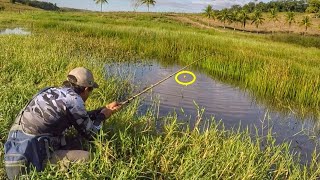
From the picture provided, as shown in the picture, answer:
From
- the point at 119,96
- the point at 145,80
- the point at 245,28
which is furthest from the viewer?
the point at 245,28

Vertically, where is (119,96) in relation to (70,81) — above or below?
below

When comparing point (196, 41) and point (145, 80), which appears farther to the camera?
point (196, 41)

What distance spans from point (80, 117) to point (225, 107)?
7.72 metres

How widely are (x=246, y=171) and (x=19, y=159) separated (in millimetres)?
2914

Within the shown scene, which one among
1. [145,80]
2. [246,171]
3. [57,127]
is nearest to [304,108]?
[145,80]

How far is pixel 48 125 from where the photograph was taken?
14.0 feet

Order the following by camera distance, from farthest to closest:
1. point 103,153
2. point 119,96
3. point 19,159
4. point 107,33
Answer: point 107,33 → point 119,96 → point 103,153 → point 19,159

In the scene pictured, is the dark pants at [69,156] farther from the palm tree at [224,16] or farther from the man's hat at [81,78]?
the palm tree at [224,16]

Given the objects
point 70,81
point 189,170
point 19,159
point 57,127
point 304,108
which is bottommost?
point 304,108

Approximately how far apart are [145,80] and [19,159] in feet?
34.3

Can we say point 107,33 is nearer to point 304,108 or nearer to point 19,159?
point 304,108

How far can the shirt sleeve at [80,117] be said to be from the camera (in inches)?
169

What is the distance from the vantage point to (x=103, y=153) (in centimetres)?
471

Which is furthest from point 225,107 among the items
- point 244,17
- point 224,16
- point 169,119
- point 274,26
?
point 274,26
